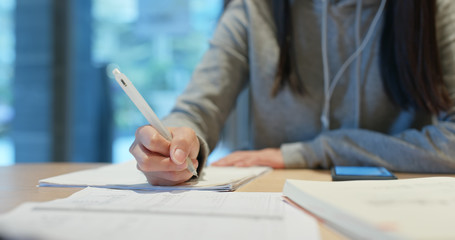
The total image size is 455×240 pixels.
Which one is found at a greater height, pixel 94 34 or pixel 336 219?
pixel 94 34

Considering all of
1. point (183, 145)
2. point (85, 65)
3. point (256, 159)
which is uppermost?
point (85, 65)

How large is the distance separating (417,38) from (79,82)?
1.73 metres

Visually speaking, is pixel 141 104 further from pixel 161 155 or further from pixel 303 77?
pixel 303 77

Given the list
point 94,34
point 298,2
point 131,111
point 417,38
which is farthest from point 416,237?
point 94,34

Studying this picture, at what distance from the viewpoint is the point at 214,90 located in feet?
3.01

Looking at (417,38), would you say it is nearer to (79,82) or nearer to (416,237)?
(416,237)

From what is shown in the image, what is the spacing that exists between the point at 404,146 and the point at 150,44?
5.28ft

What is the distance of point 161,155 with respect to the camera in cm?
53

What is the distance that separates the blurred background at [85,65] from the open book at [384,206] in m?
1.62

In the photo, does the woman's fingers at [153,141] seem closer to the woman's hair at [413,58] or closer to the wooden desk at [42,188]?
the wooden desk at [42,188]

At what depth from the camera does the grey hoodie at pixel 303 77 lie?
2.91ft

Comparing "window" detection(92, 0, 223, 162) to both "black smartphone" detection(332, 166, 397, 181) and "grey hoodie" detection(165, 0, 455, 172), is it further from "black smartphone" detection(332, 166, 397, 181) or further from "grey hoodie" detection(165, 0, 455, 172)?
"black smartphone" detection(332, 166, 397, 181)

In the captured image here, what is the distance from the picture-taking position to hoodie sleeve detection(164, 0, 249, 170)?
86cm

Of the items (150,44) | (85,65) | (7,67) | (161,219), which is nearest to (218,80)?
(161,219)
